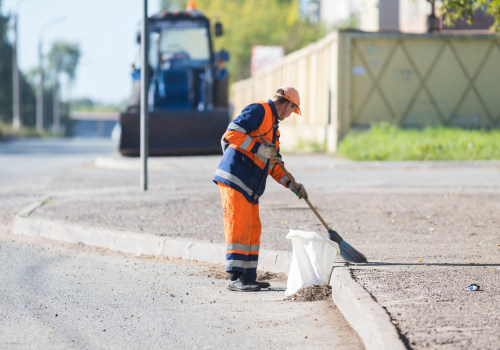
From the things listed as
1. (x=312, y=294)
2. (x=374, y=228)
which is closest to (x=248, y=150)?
(x=312, y=294)

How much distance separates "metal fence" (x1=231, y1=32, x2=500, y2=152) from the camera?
70.9ft

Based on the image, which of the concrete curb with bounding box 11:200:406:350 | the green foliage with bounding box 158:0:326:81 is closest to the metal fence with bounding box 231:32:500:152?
the concrete curb with bounding box 11:200:406:350

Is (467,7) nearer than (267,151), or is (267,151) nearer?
(267,151)

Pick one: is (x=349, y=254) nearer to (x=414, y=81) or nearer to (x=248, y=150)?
(x=248, y=150)

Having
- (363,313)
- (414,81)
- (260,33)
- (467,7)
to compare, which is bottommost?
(363,313)

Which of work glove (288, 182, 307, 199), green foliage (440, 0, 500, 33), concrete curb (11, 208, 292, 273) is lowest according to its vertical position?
concrete curb (11, 208, 292, 273)

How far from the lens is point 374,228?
28.9ft

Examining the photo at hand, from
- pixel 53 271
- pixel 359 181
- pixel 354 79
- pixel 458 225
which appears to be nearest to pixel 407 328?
pixel 53 271

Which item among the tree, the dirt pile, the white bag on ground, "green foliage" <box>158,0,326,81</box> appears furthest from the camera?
the tree

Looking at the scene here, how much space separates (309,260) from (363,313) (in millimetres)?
1331

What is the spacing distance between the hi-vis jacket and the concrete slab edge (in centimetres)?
88

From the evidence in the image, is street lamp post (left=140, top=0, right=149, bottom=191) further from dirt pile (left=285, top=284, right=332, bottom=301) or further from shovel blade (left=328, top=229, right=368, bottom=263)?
dirt pile (left=285, top=284, right=332, bottom=301)

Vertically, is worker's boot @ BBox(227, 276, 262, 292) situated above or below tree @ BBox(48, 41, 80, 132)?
below

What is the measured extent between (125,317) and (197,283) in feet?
4.31
